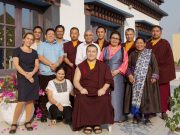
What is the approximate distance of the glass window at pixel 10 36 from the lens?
5984 millimetres

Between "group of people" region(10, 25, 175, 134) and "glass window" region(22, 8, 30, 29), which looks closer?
"group of people" region(10, 25, 175, 134)

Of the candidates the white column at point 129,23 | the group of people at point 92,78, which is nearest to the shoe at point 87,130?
the group of people at point 92,78

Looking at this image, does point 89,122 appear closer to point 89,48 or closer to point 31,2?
→ point 89,48

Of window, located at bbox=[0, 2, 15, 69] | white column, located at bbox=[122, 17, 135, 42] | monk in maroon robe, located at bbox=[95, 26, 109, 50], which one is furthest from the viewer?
white column, located at bbox=[122, 17, 135, 42]

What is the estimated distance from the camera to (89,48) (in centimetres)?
436

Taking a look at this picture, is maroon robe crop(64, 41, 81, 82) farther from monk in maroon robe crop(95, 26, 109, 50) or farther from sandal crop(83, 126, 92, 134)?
sandal crop(83, 126, 92, 134)

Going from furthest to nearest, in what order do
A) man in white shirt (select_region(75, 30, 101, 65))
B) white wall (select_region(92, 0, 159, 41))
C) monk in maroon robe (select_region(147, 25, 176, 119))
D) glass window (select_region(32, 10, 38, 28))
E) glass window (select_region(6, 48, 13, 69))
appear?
white wall (select_region(92, 0, 159, 41)) → glass window (select_region(32, 10, 38, 28)) → glass window (select_region(6, 48, 13, 69)) → monk in maroon robe (select_region(147, 25, 176, 119)) → man in white shirt (select_region(75, 30, 101, 65))

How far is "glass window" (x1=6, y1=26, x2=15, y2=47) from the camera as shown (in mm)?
5984

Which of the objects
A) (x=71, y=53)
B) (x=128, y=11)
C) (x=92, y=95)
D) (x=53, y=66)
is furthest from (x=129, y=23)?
(x=92, y=95)

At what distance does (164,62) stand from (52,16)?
262 centimetres

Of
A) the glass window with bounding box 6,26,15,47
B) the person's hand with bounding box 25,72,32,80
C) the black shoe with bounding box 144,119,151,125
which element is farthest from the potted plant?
the black shoe with bounding box 144,119,151,125

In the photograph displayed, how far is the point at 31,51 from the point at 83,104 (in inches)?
40.1

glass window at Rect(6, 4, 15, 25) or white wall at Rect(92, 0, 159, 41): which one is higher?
white wall at Rect(92, 0, 159, 41)

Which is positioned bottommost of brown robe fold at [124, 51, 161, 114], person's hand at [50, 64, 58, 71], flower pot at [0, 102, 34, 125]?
flower pot at [0, 102, 34, 125]
